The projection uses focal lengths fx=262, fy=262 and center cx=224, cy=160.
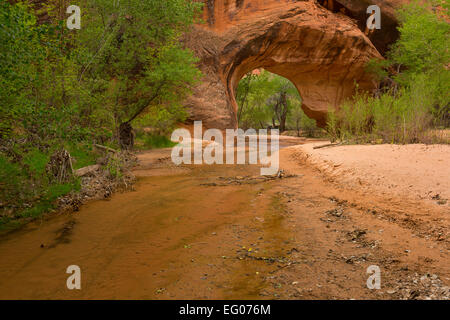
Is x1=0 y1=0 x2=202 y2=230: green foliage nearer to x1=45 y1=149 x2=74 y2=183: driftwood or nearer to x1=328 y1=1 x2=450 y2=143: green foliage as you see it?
x1=45 y1=149 x2=74 y2=183: driftwood

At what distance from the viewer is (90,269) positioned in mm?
2486

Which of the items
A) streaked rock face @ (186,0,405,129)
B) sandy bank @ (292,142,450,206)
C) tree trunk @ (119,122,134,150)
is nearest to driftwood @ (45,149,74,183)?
sandy bank @ (292,142,450,206)

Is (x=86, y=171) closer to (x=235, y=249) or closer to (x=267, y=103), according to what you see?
(x=235, y=249)

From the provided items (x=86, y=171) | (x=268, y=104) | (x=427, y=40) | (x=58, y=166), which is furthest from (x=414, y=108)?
(x=268, y=104)

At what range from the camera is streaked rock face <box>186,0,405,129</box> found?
16.4m

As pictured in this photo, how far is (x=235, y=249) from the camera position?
288cm

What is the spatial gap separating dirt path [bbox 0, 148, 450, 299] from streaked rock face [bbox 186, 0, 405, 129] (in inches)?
469

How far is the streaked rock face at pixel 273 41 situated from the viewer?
53.8 feet
